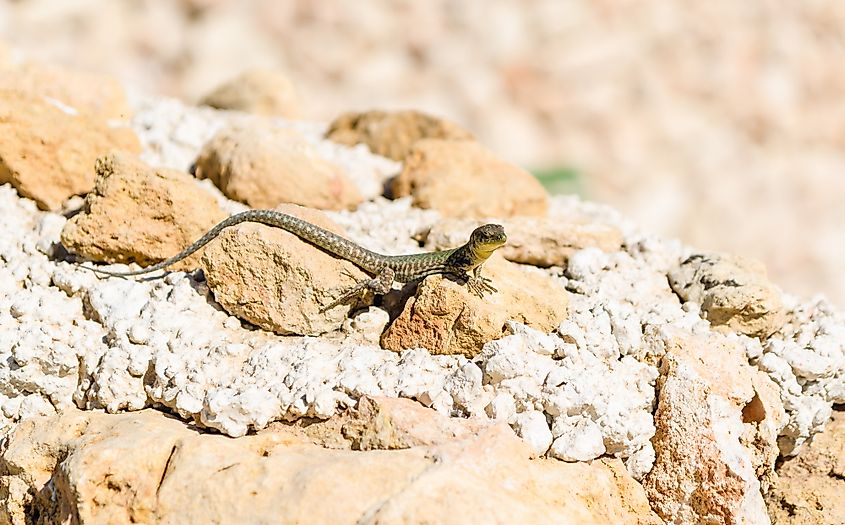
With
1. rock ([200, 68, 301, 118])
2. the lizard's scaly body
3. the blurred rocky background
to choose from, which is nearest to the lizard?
the lizard's scaly body

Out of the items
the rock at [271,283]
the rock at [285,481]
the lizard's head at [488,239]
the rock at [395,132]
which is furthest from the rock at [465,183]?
the rock at [285,481]

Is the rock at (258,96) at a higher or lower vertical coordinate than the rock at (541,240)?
lower

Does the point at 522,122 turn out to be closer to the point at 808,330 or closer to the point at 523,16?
the point at 523,16

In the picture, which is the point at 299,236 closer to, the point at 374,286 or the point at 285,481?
the point at 374,286

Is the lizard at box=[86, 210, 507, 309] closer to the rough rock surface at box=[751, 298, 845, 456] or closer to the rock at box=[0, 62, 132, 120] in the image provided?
the rough rock surface at box=[751, 298, 845, 456]

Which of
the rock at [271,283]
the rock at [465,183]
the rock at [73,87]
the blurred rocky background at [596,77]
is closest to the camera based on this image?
the rock at [271,283]

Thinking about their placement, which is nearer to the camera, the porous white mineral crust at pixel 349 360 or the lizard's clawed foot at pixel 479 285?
the porous white mineral crust at pixel 349 360

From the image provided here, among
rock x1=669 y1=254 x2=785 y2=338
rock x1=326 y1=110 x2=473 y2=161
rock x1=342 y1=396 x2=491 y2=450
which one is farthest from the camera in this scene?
rock x1=326 y1=110 x2=473 y2=161

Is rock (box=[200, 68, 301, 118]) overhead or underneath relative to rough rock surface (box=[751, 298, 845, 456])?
underneath

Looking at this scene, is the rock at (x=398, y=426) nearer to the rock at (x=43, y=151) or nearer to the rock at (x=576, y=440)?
the rock at (x=576, y=440)
